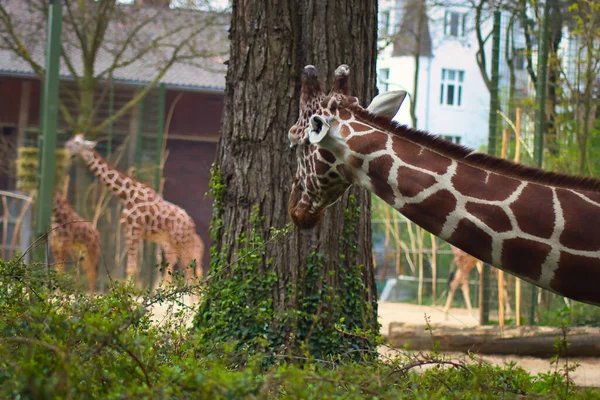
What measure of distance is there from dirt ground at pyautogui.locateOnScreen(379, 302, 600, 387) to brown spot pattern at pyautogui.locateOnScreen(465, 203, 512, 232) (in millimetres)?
826

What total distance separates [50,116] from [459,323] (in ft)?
18.2

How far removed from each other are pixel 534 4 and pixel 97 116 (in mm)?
6904

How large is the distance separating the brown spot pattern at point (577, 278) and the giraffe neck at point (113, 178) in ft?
26.2

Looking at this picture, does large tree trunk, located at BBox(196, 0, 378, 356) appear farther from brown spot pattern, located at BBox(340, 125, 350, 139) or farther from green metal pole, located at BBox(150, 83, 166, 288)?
green metal pole, located at BBox(150, 83, 166, 288)

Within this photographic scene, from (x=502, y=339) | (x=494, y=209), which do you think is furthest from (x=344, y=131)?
(x=502, y=339)

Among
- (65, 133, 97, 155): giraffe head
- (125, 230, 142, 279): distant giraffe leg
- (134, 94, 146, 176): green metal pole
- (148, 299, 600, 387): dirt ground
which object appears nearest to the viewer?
(148, 299, 600, 387): dirt ground

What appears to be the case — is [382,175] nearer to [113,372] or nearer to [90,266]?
[113,372]

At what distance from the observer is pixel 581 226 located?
3.43 m

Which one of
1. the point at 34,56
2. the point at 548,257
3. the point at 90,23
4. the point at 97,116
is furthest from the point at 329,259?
the point at 34,56

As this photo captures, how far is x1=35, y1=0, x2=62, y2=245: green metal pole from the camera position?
9594 millimetres

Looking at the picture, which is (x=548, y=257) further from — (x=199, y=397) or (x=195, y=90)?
(x=195, y=90)

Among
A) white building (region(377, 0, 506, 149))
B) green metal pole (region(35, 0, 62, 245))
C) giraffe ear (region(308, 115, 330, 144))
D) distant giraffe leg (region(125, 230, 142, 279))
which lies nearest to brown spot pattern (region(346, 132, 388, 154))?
giraffe ear (region(308, 115, 330, 144))

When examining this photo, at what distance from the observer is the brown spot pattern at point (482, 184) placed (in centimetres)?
357

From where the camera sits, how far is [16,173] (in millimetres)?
13883
